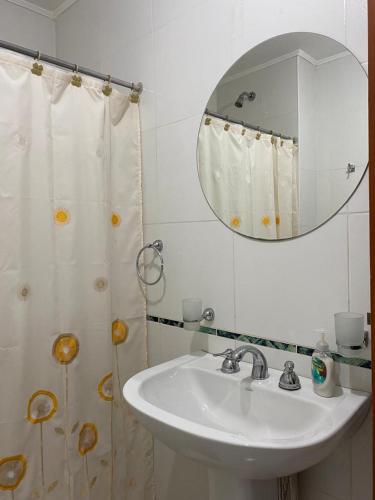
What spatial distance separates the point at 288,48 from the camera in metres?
1.22

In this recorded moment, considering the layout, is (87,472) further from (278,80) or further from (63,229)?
(278,80)

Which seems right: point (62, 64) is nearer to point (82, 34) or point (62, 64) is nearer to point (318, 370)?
point (82, 34)

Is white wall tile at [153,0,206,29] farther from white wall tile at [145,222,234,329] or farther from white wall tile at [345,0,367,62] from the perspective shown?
white wall tile at [145,222,234,329]

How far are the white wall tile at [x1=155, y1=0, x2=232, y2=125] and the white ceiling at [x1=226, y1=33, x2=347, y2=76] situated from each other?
0.26 feet

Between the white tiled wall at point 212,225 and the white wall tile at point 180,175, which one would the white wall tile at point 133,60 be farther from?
the white wall tile at point 180,175

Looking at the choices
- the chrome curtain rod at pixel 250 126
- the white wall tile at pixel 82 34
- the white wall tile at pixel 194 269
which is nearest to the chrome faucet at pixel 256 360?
the white wall tile at pixel 194 269

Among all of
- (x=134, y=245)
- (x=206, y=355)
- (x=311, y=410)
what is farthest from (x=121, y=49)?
(x=311, y=410)

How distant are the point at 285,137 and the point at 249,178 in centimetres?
18

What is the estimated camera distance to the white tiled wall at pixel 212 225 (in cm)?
111

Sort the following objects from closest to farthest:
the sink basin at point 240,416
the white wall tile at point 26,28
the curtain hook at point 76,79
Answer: the sink basin at point 240,416, the curtain hook at point 76,79, the white wall tile at point 26,28

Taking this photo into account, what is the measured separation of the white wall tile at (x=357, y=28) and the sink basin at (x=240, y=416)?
0.96 metres

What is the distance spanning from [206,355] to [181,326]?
19 centimetres

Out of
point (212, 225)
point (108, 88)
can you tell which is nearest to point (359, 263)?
point (212, 225)

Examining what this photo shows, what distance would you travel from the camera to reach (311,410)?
1044mm
